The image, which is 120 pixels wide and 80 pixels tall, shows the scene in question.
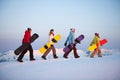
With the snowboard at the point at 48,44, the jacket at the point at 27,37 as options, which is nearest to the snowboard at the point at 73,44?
the snowboard at the point at 48,44

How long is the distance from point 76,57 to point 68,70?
2.72 metres

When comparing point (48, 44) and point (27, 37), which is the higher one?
point (27, 37)

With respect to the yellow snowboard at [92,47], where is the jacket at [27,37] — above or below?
above

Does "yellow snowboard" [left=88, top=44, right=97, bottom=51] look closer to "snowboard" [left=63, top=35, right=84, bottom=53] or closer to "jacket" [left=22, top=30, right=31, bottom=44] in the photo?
"snowboard" [left=63, top=35, right=84, bottom=53]

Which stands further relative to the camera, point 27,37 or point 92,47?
point 92,47

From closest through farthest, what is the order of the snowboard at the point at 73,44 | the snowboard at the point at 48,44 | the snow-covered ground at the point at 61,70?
the snow-covered ground at the point at 61,70
the snowboard at the point at 48,44
the snowboard at the point at 73,44

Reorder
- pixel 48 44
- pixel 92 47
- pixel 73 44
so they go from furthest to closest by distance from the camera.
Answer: pixel 92 47
pixel 73 44
pixel 48 44

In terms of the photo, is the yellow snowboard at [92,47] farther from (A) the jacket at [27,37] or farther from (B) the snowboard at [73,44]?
(A) the jacket at [27,37]

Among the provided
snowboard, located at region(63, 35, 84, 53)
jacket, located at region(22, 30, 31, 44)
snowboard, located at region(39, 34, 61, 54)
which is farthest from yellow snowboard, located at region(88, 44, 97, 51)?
jacket, located at region(22, 30, 31, 44)

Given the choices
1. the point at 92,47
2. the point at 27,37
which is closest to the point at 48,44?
the point at 27,37

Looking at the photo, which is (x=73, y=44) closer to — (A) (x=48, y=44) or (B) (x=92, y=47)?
(B) (x=92, y=47)

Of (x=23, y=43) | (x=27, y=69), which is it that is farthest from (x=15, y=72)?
(x=23, y=43)

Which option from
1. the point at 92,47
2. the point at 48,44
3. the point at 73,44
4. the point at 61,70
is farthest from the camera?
the point at 92,47

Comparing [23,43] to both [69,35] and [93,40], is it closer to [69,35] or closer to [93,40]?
[69,35]
